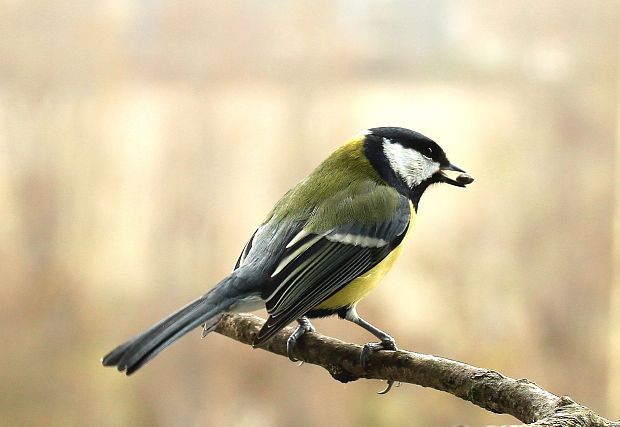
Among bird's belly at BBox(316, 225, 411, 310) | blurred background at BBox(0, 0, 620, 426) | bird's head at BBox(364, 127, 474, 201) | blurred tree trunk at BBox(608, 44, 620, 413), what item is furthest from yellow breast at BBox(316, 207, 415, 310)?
blurred tree trunk at BBox(608, 44, 620, 413)

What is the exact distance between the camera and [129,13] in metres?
2.43

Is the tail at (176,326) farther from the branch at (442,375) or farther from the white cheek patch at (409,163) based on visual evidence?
the white cheek patch at (409,163)

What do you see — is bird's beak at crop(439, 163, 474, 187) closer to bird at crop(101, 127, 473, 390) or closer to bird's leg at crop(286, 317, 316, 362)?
bird at crop(101, 127, 473, 390)

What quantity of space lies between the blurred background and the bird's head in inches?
29.4

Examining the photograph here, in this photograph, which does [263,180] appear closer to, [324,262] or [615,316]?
[324,262]

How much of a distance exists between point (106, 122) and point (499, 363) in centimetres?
136

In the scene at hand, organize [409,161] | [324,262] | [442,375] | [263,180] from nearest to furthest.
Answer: [442,375] → [324,262] → [409,161] → [263,180]

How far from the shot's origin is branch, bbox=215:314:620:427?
1003 millimetres

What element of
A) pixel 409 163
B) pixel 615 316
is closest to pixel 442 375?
pixel 409 163

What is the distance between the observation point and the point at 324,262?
1485 millimetres

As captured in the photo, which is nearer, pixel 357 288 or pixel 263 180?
pixel 357 288

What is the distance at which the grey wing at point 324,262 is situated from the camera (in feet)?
4.62


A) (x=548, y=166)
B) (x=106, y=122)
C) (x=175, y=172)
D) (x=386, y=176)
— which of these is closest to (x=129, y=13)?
(x=106, y=122)

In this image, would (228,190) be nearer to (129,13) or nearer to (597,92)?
(129,13)
